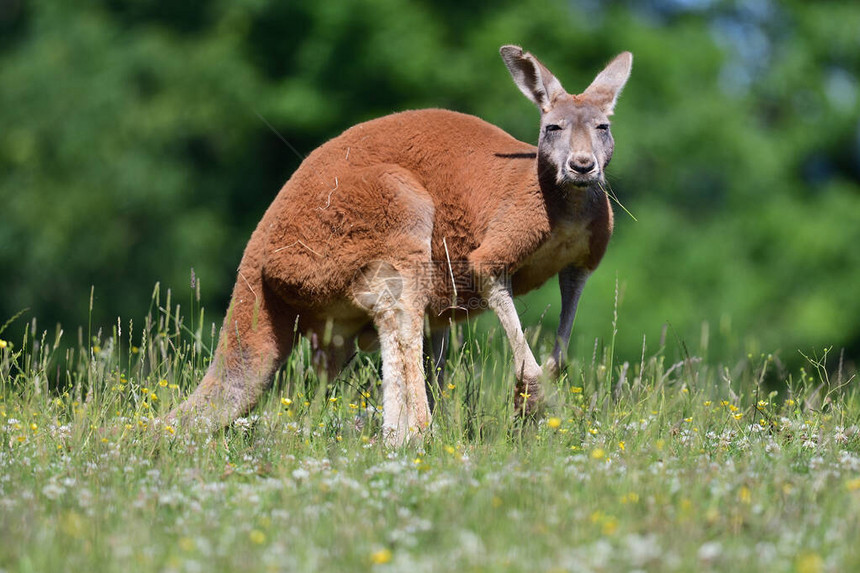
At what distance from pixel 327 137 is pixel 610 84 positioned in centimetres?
1079

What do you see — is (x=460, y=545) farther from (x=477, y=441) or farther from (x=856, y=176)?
(x=856, y=176)

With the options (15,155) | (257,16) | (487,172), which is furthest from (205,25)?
(487,172)

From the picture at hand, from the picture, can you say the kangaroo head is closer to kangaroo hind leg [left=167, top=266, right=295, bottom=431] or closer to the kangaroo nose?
the kangaroo nose

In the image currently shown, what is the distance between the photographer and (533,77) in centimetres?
617

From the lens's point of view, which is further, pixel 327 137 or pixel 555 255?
pixel 327 137

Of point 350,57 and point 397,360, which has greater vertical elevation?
point 350,57

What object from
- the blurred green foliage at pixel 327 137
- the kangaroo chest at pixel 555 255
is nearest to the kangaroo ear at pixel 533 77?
the kangaroo chest at pixel 555 255

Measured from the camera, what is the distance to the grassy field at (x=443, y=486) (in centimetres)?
324

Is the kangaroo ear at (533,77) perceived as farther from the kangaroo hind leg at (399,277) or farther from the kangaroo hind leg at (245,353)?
the kangaroo hind leg at (245,353)

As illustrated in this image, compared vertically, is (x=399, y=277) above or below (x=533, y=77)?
below

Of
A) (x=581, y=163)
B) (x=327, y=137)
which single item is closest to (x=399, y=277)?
(x=581, y=163)

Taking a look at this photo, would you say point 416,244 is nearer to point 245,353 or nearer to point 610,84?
point 245,353

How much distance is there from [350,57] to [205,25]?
526cm

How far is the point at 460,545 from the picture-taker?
3322 mm
